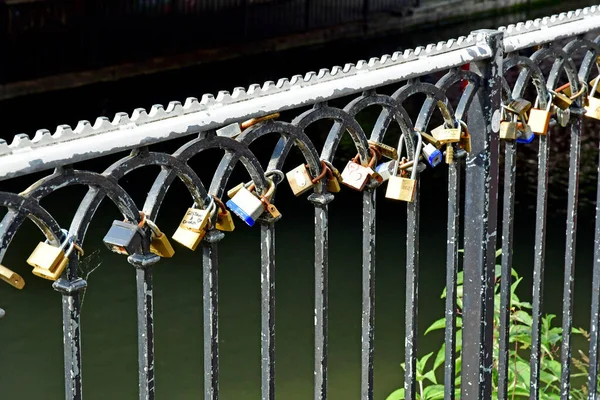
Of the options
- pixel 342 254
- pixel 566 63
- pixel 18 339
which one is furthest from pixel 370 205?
pixel 342 254

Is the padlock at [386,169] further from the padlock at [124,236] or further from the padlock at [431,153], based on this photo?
the padlock at [124,236]

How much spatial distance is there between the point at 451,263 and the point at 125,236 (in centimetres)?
68

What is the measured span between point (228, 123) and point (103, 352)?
191 inches

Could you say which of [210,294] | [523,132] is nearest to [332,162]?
[210,294]

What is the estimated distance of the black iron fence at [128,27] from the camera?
13.6 meters

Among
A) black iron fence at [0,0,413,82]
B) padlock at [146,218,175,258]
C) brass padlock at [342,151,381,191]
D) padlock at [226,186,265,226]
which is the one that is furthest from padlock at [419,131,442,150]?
black iron fence at [0,0,413,82]

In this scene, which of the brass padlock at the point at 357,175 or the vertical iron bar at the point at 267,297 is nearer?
the vertical iron bar at the point at 267,297

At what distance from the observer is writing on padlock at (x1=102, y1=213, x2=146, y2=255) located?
115cm

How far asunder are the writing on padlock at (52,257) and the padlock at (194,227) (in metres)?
0.17

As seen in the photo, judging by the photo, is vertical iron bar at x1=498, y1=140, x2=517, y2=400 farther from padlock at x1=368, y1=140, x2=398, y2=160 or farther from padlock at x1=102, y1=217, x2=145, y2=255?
padlock at x1=102, y1=217, x2=145, y2=255

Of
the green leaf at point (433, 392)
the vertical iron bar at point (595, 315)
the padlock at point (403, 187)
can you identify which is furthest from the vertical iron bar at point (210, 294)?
the green leaf at point (433, 392)

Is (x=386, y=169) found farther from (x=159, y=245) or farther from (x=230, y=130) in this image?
(x=159, y=245)

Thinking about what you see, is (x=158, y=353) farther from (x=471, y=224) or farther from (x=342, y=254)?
(x=471, y=224)

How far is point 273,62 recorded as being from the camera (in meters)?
16.3
